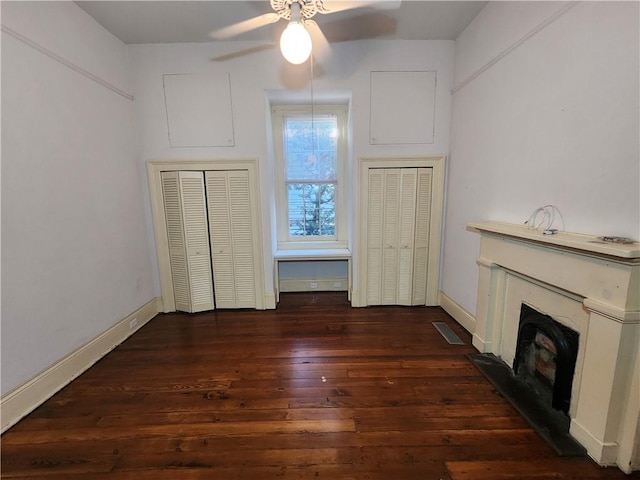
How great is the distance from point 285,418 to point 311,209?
2.94 meters

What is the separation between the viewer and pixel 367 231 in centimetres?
351

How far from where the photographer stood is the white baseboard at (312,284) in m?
4.25

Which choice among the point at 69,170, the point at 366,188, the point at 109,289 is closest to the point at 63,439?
the point at 109,289

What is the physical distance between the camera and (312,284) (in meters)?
4.25

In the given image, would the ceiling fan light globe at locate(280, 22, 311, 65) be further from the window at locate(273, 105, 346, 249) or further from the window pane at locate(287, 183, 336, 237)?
the window pane at locate(287, 183, 336, 237)

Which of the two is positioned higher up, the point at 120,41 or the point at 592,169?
the point at 120,41

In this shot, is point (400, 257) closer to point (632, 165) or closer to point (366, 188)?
point (366, 188)

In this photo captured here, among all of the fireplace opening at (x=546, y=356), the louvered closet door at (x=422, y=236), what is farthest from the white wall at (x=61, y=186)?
the fireplace opening at (x=546, y=356)

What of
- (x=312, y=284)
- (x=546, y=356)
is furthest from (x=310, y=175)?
(x=546, y=356)

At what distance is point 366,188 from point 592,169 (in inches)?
82.6

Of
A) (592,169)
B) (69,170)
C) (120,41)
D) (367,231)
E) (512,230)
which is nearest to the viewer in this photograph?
(592,169)

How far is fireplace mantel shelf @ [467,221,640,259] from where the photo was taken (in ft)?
4.29

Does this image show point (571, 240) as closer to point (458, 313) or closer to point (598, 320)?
point (598, 320)

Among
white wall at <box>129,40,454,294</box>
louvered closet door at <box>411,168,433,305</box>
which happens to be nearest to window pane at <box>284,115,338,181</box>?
white wall at <box>129,40,454,294</box>
